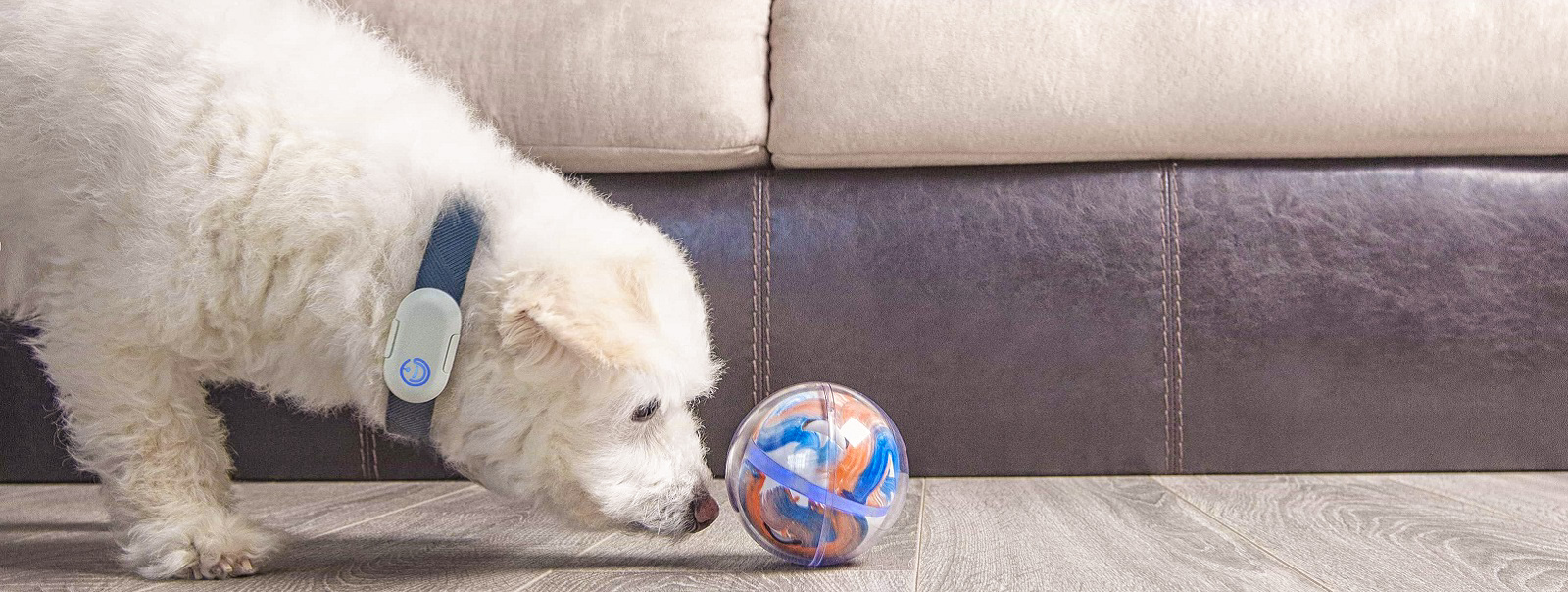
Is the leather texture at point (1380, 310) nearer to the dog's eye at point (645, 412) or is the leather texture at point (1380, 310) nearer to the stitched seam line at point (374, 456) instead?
the dog's eye at point (645, 412)

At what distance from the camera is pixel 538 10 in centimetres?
188

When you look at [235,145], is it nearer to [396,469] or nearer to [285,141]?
[285,141]

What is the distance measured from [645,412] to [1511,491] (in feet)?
4.36

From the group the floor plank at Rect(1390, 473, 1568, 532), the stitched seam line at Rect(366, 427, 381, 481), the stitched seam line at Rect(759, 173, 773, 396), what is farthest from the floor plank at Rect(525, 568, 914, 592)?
the floor plank at Rect(1390, 473, 1568, 532)

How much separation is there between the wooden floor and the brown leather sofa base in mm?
76

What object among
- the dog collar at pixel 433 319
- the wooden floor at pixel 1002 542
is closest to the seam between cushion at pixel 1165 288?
the wooden floor at pixel 1002 542

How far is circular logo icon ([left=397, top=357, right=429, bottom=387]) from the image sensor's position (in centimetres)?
122

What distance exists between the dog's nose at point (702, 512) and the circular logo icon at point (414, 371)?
352mm

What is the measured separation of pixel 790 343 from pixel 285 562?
2.73 feet

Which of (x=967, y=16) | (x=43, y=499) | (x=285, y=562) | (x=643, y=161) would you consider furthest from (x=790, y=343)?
(x=43, y=499)

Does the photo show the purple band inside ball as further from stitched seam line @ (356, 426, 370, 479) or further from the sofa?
stitched seam line @ (356, 426, 370, 479)

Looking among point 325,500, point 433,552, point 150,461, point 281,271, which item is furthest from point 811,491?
point 325,500

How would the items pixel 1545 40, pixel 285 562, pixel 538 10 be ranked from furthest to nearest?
pixel 538 10
pixel 1545 40
pixel 285 562

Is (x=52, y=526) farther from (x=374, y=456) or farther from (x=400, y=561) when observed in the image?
(x=400, y=561)
